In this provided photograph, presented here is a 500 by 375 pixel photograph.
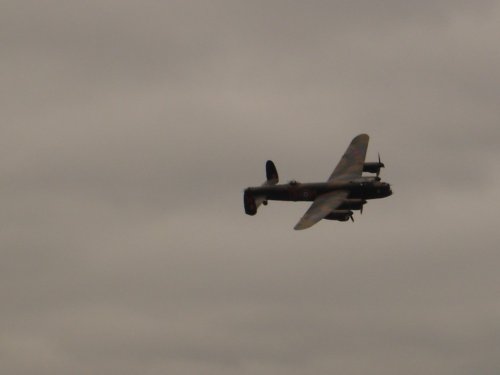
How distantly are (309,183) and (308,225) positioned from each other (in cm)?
1346

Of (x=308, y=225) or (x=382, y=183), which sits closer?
(x=308, y=225)

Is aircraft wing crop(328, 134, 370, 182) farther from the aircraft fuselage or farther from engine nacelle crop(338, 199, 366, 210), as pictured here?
engine nacelle crop(338, 199, 366, 210)

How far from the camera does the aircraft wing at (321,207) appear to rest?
4283 inches

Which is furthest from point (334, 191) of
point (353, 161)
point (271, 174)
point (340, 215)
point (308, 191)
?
point (353, 161)

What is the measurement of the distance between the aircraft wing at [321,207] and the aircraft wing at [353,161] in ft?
16.3

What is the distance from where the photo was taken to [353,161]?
12588 centimetres

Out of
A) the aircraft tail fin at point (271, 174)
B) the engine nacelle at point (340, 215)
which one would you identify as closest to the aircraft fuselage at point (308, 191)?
the aircraft tail fin at point (271, 174)

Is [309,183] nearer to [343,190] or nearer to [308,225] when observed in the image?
[343,190]

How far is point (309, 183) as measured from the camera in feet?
397

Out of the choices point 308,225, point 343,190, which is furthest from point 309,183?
point 308,225

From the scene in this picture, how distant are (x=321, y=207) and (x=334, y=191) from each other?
4836 millimetres

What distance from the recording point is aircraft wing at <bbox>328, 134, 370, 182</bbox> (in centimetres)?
12358

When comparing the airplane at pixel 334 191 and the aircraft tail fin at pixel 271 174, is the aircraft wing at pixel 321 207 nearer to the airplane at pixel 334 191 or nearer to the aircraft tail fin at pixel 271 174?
the airplane at pixel 334 191

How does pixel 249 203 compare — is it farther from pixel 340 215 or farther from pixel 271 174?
pixel 340 215
